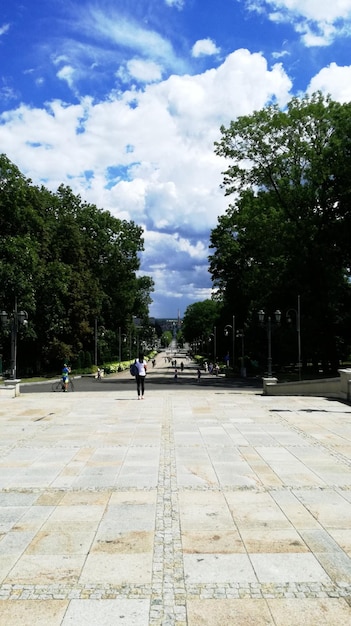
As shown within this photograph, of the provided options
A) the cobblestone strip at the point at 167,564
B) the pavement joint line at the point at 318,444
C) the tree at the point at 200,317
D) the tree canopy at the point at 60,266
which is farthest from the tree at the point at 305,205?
the tree at the point at 200,317

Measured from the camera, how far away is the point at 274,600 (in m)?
4.31

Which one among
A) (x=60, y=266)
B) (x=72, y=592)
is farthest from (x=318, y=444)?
(x=60, y=266)

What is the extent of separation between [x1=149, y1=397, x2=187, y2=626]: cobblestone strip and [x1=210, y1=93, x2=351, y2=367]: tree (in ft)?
100

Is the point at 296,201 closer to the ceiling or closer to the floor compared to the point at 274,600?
closer to the ceiling

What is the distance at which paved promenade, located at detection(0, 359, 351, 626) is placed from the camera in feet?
13.9

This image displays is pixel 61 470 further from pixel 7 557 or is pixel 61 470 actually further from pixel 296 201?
pixel 296 201

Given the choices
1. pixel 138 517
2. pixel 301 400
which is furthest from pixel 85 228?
pixel 138 517

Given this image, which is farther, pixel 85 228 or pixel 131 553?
pixel 85 228

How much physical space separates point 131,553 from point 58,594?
994 millimetres

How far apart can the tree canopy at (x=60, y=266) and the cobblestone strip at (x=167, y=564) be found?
1443 inches

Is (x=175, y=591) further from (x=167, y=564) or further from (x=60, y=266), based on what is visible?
(x=60, y=266)

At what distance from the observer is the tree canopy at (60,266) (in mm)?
43625

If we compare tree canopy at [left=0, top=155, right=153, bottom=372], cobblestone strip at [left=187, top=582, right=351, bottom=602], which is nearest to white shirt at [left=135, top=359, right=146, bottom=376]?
cobblestone strip at [left=187, top=582, right=351, bottom=602]

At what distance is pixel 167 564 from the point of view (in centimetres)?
500
